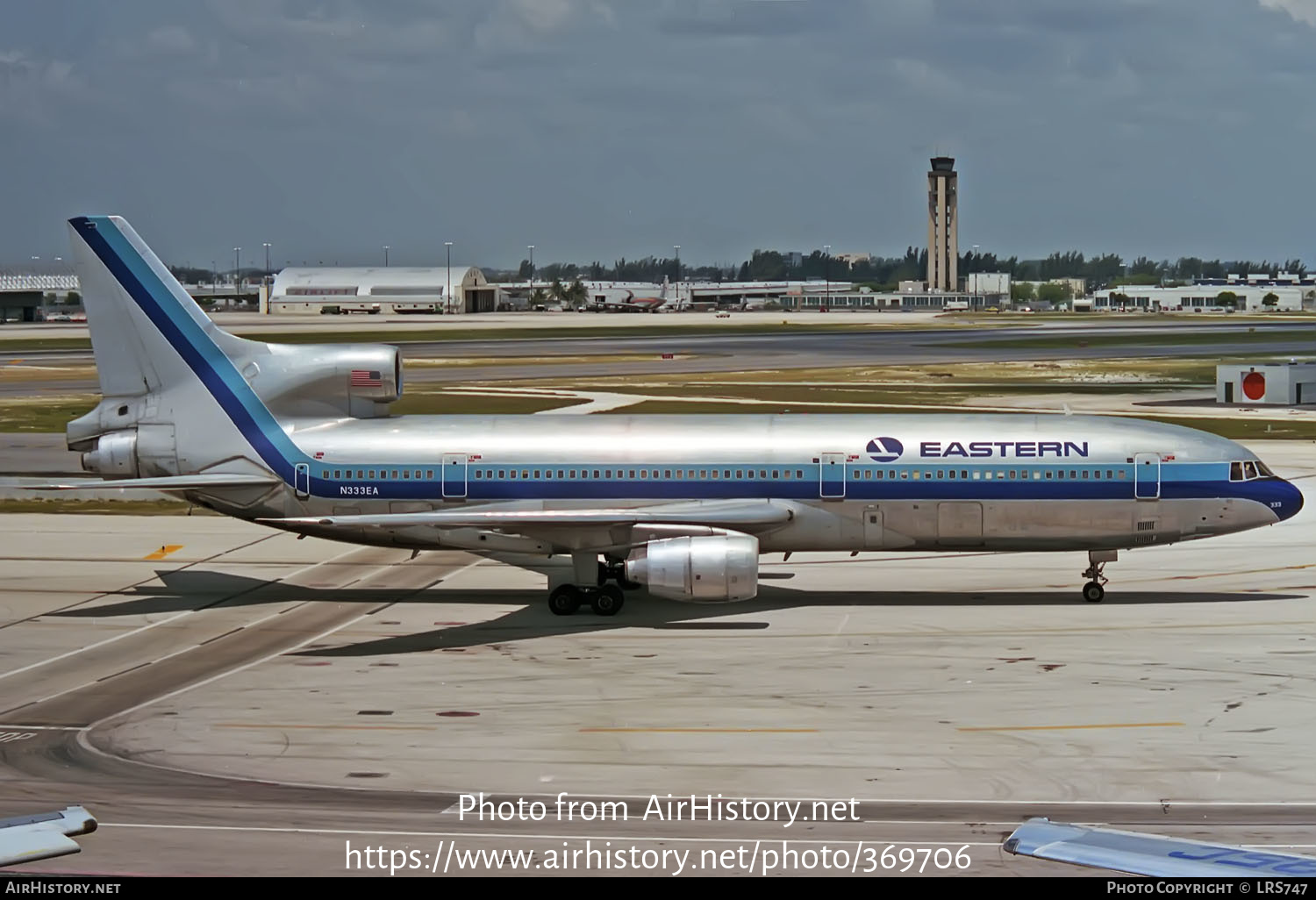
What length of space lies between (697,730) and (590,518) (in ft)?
33.3

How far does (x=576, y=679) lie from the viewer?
31.4 m

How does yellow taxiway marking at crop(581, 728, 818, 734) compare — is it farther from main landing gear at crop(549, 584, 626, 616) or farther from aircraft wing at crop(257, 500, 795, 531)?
main landing gear at crop(549, 584, 626, 616)

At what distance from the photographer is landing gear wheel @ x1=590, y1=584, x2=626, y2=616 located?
125ft

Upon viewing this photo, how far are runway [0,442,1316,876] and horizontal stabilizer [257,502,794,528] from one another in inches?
94.8

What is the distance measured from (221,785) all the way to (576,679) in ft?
28.5

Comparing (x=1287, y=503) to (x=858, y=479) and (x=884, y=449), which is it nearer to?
(x=884, y=449)

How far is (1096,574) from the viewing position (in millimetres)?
39625

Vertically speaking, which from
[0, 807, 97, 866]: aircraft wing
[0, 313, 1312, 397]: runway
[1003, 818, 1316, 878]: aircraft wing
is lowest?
[1003, 818, 1316, 878]: aircraft wing

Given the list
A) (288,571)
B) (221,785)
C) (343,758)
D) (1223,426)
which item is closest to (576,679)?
(343,758)

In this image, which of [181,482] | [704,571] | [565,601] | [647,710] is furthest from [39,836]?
[181,482]

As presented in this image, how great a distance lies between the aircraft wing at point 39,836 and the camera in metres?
11.9

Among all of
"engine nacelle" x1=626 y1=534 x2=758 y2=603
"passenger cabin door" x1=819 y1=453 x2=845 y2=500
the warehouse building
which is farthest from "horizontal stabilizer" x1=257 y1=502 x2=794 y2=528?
the warehouse building

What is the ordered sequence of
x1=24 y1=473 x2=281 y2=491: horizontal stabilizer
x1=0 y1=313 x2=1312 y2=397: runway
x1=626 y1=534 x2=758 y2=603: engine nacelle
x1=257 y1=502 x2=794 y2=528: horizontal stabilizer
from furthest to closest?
x1=0 y1=313 x2=1312 y2=397: runway, x1=24 y1=473 x2=281 y2=491: horizontal stabilizer, x1=257 y1=502 x2=794 y2=528: horizontal stabilizer, x1=626 y1=534 x2=758 y2=603: engine nacelle
